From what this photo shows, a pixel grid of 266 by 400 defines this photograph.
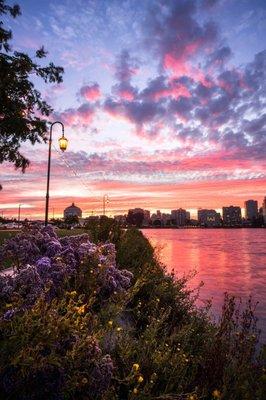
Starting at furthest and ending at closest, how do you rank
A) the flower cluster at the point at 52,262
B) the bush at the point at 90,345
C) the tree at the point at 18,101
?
the tree at the point at 18,101
the flower cluster at the point at 52,262
the bush at the point at 90,345

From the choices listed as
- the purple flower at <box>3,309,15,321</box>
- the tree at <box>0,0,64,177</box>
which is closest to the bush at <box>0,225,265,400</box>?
the purple flower at <box>3,309,15,321</box>

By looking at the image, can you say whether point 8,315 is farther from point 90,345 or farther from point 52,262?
point 52,262

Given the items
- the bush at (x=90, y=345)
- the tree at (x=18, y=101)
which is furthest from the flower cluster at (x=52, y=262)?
the tree at (x=18, y=101)

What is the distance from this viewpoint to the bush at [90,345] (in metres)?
3.51

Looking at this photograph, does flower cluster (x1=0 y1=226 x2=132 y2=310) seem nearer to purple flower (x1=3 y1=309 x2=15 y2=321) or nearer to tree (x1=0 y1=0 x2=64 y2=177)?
purple flower (x1=3 y1=309 x2=15 y2=321)

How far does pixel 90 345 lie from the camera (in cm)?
383

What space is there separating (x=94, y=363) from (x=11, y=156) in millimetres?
17284

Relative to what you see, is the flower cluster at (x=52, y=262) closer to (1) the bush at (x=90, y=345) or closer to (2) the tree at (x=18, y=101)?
(1) the bush at (x=90, y=345)

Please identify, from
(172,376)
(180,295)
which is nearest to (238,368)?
(172,376)

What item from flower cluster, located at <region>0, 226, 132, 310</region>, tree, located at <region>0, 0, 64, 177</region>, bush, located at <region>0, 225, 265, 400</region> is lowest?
bush, located at <region>0, 225, 265, 400</region>

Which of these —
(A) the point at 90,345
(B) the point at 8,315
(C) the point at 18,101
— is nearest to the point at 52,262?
(B) the point at 8,315

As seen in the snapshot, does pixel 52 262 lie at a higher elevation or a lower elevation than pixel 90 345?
higher

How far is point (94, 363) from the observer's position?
382 cm

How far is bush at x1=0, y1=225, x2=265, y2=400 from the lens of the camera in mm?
3514
